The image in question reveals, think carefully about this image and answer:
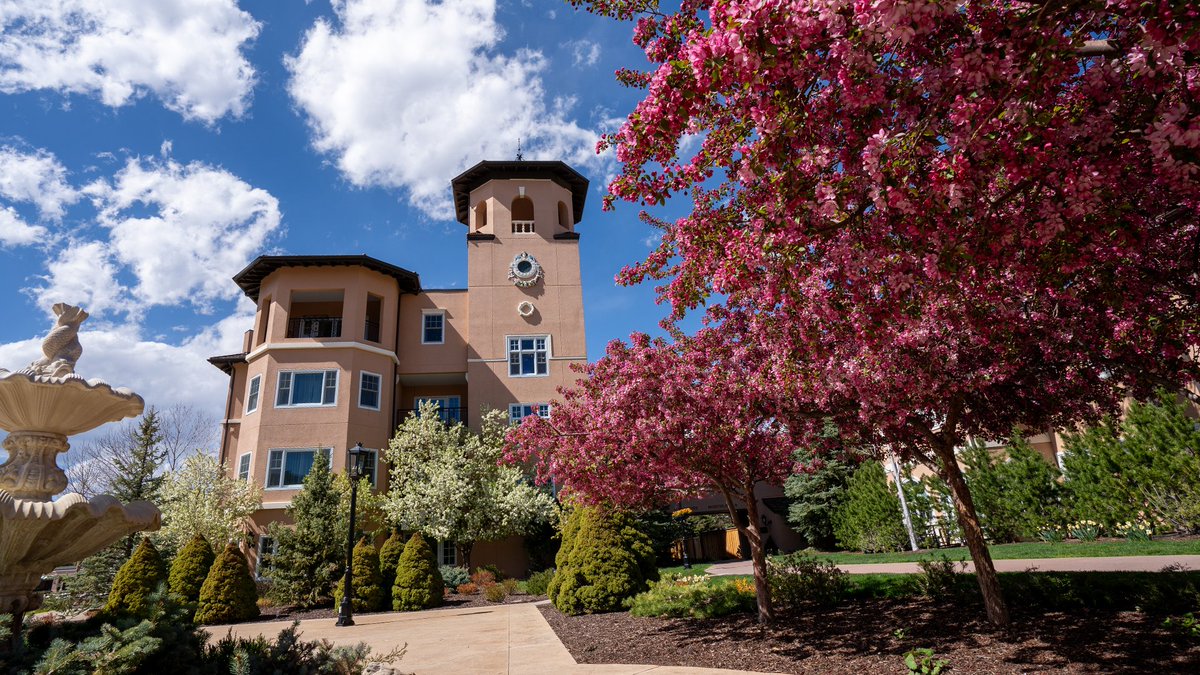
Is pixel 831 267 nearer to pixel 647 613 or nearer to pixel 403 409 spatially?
pixel 647 613

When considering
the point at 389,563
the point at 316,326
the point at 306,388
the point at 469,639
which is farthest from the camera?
the point at 316,326

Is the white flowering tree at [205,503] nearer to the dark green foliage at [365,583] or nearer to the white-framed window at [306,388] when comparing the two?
the white-framed window at [306,388]

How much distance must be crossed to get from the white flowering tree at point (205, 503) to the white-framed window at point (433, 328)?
8834 millimetres

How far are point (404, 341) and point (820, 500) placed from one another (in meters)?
19.3

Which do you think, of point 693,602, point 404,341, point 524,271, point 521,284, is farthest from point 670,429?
point 404,341

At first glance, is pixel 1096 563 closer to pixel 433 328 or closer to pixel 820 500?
pixel 820 500

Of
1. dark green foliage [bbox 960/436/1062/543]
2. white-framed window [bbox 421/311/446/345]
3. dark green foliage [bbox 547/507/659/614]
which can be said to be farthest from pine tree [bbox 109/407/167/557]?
dark green foliage [bbox 960/436/1062/543]

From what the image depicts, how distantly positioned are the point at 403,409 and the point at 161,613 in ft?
75.9

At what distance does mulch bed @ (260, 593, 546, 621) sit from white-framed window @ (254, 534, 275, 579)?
2517 mm

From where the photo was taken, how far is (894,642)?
23.4 feet

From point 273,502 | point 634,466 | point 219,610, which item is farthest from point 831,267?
point 273,502

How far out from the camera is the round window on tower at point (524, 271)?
2738 centimetres

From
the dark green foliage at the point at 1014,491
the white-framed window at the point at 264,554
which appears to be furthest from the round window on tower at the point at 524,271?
the dark green foliage at the point at 1014,491

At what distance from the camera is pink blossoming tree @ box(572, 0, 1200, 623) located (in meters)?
3.22
